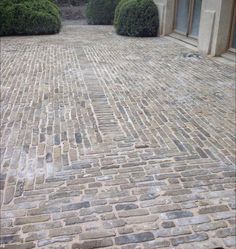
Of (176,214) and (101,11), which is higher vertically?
(101,11)

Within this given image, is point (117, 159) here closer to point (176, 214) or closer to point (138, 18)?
point (176, 214)

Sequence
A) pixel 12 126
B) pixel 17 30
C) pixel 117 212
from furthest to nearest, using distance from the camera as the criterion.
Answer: pixel 17 30 → pixel 12 126 → pixel 117 212

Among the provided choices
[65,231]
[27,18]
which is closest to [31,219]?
[65,231]

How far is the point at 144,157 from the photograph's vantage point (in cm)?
379

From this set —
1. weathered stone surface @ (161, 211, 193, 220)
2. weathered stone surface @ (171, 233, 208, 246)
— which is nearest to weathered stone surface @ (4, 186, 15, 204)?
weathered stone surface @ (161, 211, 193, 220)

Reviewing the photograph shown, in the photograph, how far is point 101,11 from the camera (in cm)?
1593

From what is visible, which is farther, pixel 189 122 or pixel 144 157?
pixel 189 122

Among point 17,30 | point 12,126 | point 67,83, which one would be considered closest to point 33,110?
point 12,126

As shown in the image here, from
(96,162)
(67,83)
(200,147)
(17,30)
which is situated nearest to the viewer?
(96,162)

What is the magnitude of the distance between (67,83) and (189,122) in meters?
2.85

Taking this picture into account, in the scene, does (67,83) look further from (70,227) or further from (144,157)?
(70,227)

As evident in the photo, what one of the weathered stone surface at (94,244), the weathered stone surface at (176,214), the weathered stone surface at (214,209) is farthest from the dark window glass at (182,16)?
the weathered stone surface at (94,244)

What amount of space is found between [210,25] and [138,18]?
381 centimetres

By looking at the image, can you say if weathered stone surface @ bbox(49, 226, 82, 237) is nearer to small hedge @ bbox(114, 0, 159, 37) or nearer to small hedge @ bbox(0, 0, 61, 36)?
small hedge @ bbox(114, 0, 159, 37)
